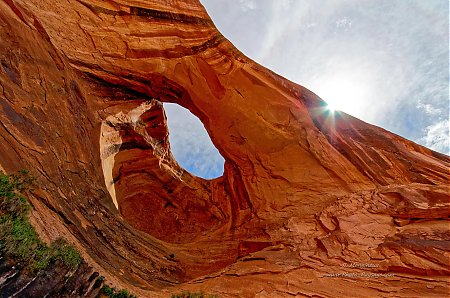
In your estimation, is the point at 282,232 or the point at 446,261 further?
the point at 282,232

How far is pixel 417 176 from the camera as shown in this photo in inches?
512

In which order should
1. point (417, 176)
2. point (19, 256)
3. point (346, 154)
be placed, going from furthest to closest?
point (346, 154) < point (417, 176) < point (19, 256)

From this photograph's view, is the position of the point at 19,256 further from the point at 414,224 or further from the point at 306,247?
the point at 414,224

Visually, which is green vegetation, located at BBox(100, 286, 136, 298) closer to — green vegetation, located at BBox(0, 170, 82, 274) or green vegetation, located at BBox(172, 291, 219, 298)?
green vegetation, located at BBox(0, 170, 82, 274)

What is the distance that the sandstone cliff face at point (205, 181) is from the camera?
8.62m

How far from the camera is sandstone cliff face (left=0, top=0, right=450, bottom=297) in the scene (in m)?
8.62

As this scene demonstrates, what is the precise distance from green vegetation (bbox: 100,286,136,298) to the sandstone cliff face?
1.81 feet

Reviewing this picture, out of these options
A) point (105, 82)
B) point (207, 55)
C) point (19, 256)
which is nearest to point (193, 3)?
point (207, 55)

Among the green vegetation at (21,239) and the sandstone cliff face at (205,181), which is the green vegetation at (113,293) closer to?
the sandstone cliff face at (205,181)

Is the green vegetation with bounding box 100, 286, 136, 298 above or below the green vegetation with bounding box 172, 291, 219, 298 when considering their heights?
below

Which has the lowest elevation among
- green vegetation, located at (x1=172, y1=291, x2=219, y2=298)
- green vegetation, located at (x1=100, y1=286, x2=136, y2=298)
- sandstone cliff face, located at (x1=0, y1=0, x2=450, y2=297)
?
green vegetation, located at (x1=100, y1=286, x2=136, y2=298)

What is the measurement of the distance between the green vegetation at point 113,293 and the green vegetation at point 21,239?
Result: 0.86 meters

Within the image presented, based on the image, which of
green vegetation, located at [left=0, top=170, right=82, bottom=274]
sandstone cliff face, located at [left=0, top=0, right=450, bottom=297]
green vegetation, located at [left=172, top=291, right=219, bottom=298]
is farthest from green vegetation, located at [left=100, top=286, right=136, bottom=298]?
green vegetation, located at [left=172, top=291, right=219, bottom=298]

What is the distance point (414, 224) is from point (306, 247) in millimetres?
3950
